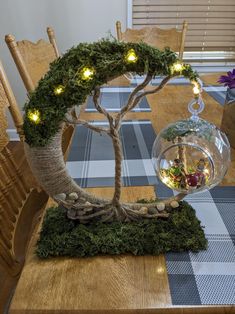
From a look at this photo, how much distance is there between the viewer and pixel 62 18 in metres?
2.10

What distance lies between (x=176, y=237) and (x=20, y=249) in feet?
2.11

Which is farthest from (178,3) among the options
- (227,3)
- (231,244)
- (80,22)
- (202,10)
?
(231,244)

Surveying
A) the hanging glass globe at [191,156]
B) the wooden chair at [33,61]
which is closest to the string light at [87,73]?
the hanging glass globe at [191,156]

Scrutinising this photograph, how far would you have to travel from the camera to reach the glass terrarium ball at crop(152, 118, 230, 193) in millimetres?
548

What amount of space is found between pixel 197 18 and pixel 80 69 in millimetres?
2089

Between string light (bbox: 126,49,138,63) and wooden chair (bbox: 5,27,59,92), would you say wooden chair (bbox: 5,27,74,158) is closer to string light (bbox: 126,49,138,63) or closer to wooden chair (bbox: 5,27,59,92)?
wooden chair (bbox: 5,27,59,92)

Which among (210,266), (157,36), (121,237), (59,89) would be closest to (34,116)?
(59,89)

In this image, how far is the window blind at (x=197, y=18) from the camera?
2.10 meters

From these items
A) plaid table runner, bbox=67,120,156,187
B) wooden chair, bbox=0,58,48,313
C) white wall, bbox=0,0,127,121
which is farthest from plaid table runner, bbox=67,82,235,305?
white wall, bbox=0,0,127,121

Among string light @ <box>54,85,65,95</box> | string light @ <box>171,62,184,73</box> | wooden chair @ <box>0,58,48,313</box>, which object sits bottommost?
wooden chair @ <box>0,58,48,313</box>

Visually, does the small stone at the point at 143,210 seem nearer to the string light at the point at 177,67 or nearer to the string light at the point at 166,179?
the string light at the point at 166,179

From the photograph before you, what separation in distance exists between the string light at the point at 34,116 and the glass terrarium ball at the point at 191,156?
0.86ft

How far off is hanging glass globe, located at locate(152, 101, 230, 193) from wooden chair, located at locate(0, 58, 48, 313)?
18.9 inches

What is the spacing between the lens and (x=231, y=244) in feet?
1.77
